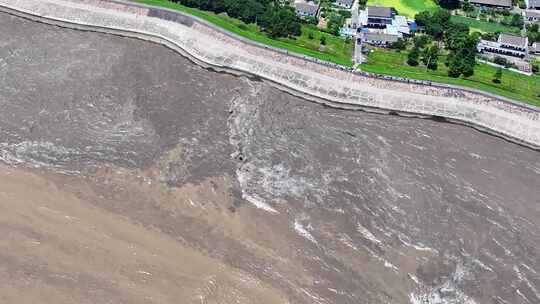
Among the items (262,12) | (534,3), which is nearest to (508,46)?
(534,3)

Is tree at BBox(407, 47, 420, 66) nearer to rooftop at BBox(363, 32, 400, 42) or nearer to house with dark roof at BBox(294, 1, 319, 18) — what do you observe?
rooftop at BBox(363, 32, 400, 42)

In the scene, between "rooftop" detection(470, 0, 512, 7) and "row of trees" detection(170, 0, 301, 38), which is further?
"rooftop" detection(470, 0, 512, 7)

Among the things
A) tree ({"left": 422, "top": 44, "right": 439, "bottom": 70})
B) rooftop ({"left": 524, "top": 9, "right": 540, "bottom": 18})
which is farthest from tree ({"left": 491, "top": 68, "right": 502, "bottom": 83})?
rooftop ({"left": 524, "top": 9, "right": 540, "bottom": 18})

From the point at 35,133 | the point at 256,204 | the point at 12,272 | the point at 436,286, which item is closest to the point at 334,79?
the point at 256,204

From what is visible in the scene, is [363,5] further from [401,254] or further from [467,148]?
[401,254]

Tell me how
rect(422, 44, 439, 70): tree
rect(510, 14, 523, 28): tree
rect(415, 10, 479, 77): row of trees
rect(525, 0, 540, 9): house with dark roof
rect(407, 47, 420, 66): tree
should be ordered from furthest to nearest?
rect(525, 0, 540, 9): house with dark roof
rect(510, 14, 523, 28): tree
rect(407, 47, 420, 66): tree
rect(422, 44, 439, 70): tree
rect(415, 10, 479, 77): row of trees

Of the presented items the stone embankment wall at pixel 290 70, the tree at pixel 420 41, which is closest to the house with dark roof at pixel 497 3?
the tree at pixel 420 41

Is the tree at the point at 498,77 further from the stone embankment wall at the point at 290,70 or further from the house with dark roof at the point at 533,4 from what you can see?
the house with dark roof at the point at 533,4
